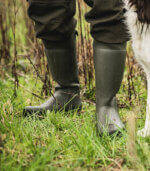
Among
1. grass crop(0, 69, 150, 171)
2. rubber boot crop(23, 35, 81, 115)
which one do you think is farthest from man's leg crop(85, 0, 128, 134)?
rubber boot crop(23, 35, 81, 115)

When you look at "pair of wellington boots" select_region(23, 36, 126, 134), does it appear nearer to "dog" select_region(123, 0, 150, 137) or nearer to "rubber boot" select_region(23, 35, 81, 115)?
"rubber boot" select_region(23, 35, 81, 115)

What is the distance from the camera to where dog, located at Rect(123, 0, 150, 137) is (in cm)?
119

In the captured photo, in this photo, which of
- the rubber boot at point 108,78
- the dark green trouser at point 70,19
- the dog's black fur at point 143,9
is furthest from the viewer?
the rubber boot at point 108,78

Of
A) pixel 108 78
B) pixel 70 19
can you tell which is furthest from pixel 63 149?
pixel 70 19

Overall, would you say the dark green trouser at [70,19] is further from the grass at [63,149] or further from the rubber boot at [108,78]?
the grass at [63,149]

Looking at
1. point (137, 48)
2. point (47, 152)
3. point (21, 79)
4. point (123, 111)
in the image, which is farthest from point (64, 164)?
point (21, 79)

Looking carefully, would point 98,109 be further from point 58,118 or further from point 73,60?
point 73,60

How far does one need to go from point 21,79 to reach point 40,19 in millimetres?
1354

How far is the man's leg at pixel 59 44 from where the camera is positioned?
58.7 inches

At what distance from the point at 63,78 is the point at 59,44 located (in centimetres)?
27

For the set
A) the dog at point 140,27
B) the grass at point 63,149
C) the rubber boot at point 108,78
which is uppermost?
the dog at point 140,27

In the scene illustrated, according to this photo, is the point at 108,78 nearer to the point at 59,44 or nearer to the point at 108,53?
the point at 108,53

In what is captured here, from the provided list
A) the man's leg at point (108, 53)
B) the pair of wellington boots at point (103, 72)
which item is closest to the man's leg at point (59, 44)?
the pair of wellington boots at point (103, 72)

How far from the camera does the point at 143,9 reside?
118cm
